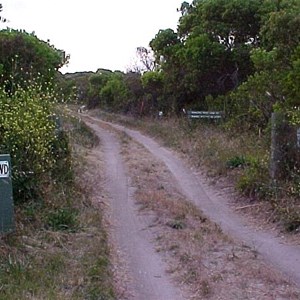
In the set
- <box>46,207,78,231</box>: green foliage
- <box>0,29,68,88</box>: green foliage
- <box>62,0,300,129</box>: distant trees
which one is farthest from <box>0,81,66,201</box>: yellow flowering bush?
<box>62,0,300,129</box>: distant trees

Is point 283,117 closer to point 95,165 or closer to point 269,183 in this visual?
point 269,183

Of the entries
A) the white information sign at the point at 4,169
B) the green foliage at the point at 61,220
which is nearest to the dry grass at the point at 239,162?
the green foliage at the point at 61,220

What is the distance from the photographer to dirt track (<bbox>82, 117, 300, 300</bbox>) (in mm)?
8617

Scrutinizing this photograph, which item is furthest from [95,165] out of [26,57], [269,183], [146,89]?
[146,89]

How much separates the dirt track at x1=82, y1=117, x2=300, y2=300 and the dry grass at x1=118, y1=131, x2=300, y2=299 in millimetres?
191

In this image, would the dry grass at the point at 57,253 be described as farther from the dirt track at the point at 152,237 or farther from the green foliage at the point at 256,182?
the green foliage at the point at 256,182

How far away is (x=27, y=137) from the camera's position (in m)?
11.4

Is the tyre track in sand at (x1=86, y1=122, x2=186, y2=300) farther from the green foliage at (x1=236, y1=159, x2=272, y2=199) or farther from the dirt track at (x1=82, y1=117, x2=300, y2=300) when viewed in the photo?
the green foliage at (x1=236, y1=159, x2=272, y2=199)

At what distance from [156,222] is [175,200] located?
212 cm

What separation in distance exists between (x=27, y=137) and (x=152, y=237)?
8.28ft

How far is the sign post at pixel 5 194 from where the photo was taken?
9.20m

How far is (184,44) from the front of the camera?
32.8 meters

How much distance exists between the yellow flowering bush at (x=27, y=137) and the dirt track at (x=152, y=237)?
5.28 ft

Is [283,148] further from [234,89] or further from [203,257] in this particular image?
[234,89]
